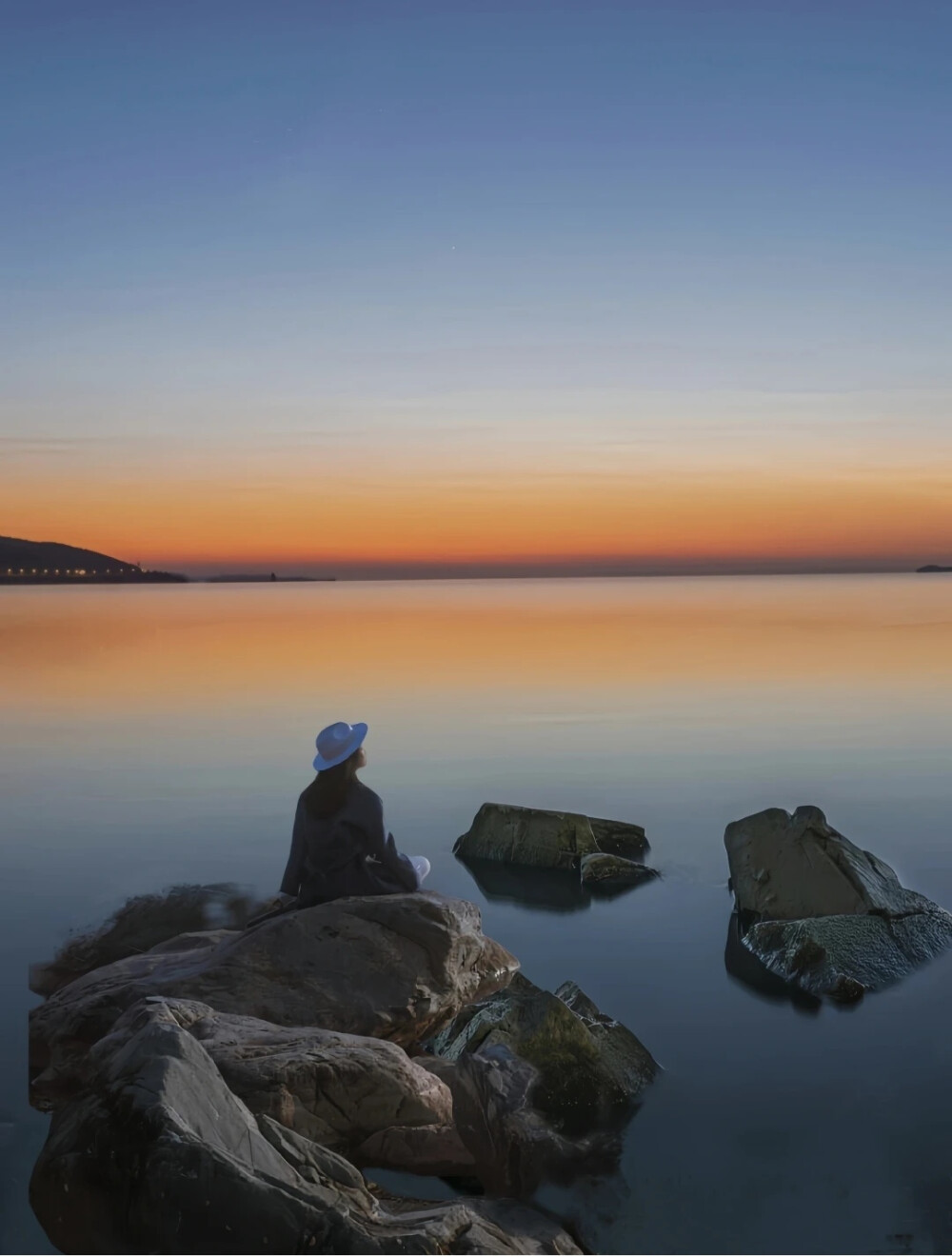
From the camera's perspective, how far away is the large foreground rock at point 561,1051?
826 cm

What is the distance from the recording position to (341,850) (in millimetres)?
9797

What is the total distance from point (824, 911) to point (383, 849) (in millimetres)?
5122

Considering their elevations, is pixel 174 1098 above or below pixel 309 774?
above

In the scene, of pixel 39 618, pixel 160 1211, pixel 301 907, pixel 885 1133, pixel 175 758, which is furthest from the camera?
pixel 39 618

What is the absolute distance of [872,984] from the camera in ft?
36.0

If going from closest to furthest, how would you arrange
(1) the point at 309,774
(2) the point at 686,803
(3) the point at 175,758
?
1. (2) the point at 686,803
2. (1) the point at 309,774
3. (3) the point at 175,758

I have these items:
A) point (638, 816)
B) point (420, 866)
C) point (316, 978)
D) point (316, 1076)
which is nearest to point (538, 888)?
point (420, 866)

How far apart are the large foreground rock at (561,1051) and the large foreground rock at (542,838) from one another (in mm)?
6554

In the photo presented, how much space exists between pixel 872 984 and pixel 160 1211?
7.95m

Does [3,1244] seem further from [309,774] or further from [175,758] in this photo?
[175,758]

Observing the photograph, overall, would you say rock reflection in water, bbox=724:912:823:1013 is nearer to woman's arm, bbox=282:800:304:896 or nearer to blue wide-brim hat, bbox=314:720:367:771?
woman's arm, bbox=282:800:304:896

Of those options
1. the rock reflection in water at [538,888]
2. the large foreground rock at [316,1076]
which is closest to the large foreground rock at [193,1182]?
the large foreground rock at [316,1076]

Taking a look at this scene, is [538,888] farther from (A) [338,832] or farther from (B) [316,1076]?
(B) [316,1076]

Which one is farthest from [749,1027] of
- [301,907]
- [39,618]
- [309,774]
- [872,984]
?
[39,618]
